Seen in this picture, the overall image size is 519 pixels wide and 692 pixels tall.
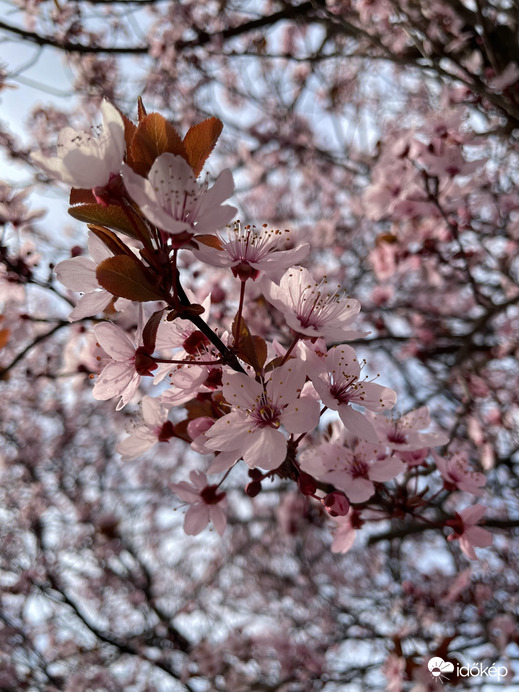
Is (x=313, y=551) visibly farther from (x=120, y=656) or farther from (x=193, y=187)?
(x=193, y=187)

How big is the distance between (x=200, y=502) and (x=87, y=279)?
2.10 ft

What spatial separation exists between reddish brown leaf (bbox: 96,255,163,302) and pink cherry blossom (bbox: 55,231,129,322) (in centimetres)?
15

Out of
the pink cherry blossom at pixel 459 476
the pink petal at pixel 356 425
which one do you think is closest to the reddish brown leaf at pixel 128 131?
the pink petal at pixel 356 425

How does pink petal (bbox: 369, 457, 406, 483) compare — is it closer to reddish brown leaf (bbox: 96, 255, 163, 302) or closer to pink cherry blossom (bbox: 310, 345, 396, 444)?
pink cherry blossom (bbox: 310, 345, 396, 444)

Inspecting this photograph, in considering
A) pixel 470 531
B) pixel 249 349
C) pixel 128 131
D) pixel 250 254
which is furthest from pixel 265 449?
pixel 470 531

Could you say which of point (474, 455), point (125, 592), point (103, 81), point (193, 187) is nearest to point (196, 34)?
point (103, 81)

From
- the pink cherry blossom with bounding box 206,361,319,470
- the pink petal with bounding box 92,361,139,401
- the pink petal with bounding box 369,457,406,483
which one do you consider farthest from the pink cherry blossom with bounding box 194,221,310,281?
the pink petal with bounding box 369,457,406,483

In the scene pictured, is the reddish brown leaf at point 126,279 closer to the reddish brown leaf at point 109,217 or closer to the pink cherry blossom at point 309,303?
the reddish brown leaf at point 109,217

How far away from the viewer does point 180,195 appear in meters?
0.88

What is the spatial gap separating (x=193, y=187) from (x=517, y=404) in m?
3.66

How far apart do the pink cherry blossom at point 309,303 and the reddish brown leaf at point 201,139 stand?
29 centimetres

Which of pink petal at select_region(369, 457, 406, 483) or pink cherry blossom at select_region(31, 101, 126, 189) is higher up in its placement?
pink cherry blossom at select_region(31, 101, 126, 189)

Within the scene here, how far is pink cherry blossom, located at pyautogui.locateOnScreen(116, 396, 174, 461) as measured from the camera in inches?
48.4

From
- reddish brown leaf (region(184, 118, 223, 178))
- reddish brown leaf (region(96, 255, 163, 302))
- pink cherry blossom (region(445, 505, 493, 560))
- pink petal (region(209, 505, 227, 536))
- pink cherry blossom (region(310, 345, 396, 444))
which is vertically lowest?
pink cherry blossom (region(445, 505, 493, 560))
